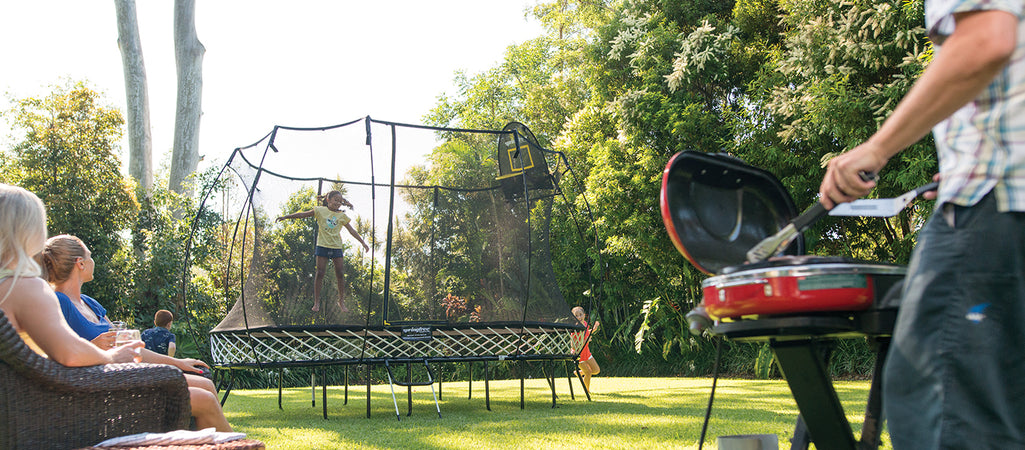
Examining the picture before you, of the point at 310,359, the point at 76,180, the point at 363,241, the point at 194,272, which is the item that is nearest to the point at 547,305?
the point at 363,241

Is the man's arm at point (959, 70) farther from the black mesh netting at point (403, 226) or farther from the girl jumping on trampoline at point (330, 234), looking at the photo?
the girl jumping on trampoline at point (330, 234)

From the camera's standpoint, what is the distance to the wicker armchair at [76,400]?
4.90ft

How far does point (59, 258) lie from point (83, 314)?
275 millimetres

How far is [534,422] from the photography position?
14.5ft

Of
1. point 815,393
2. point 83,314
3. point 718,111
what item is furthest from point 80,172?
point 815,393

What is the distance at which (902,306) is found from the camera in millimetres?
1140

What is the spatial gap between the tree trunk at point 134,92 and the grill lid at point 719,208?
13.7 meters

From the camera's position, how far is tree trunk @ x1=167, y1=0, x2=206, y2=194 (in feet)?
44.5

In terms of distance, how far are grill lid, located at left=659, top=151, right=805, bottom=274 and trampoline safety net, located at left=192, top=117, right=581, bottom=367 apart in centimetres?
344

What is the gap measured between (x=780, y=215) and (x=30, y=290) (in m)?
1.91

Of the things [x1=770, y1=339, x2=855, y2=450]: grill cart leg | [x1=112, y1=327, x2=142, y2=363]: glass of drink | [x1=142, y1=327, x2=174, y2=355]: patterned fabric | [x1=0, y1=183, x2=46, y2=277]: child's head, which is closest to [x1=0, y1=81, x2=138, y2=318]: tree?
[x1=142, y1=327, x2=174, y2=355]: patterned fabric

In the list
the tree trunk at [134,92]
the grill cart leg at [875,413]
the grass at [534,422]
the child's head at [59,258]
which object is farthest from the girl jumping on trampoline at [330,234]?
the tree trunk at [134,92]

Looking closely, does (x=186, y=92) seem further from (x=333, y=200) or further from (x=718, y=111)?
(x=718, y=111)

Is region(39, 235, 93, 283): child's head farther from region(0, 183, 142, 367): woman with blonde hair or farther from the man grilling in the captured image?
the man grilling
